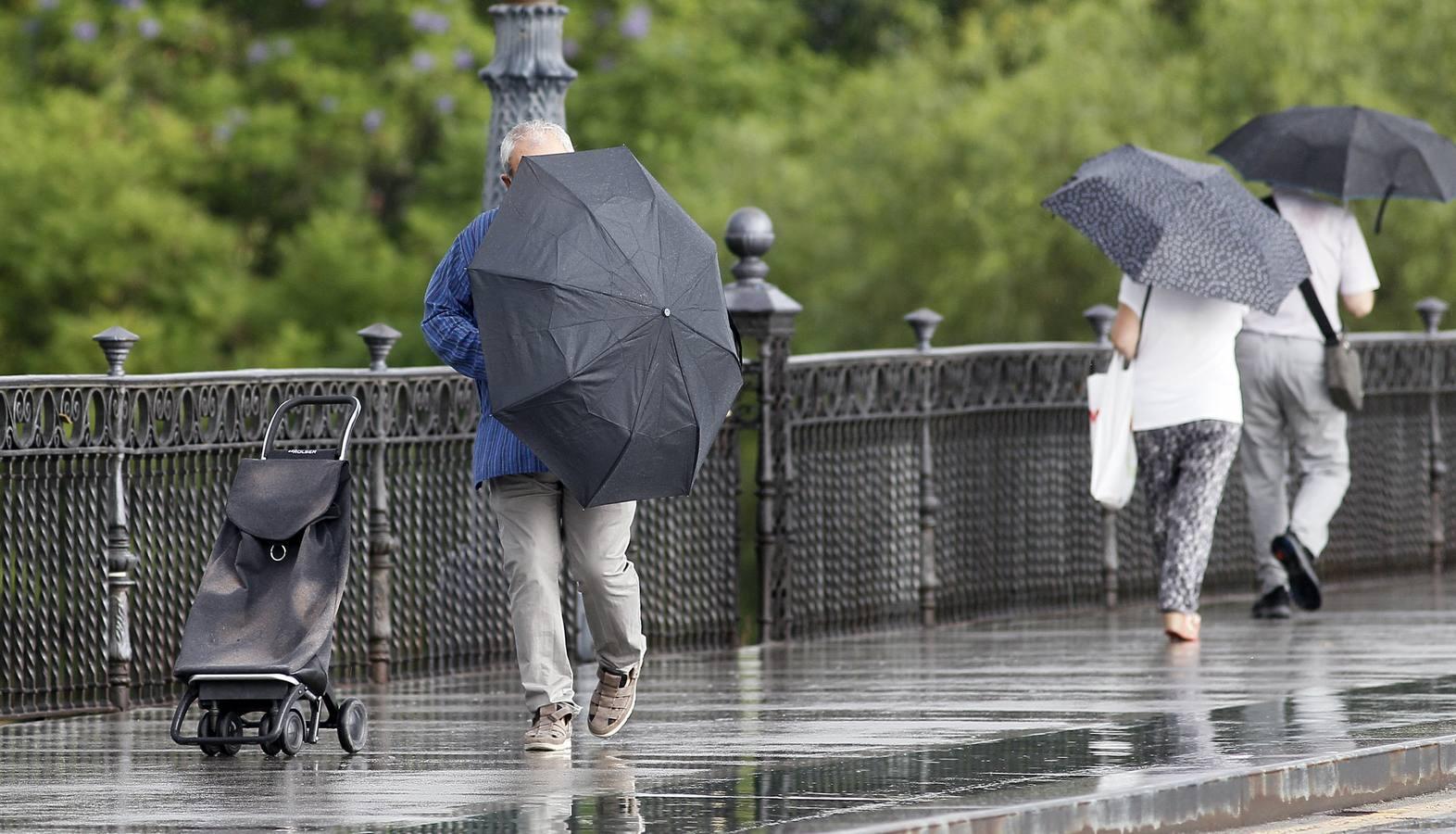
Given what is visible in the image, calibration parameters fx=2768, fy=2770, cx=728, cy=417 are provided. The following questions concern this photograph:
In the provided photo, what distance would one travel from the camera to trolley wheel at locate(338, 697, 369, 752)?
806cm

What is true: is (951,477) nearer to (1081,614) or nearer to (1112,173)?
(1081,614)

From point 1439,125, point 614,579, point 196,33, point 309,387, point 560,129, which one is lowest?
point 614,579

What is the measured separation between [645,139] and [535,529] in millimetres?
27268

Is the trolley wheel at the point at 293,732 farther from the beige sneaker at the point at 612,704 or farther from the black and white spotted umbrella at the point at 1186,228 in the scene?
the black and white spotted umbrella at the point at 1186,228

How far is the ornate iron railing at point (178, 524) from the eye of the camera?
9.41 m

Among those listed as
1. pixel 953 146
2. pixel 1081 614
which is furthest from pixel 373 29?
pixel 1081 614

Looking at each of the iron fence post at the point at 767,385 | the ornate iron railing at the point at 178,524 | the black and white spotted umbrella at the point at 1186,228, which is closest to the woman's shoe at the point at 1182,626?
the black and white spotted umbrella at the point at 1186,228

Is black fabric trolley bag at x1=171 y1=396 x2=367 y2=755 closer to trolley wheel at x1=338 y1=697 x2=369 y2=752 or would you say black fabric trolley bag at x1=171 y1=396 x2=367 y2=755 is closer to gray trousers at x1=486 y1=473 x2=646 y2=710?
trolley wheel at x1=338 y1=697 x2=369 y2=752

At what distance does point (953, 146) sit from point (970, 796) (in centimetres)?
2358

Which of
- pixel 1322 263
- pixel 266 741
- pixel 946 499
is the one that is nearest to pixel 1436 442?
pixel 1322 263

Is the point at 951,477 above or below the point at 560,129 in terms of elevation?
below

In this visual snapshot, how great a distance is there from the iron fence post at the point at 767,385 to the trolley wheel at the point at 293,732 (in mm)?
3780

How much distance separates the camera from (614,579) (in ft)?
26.7

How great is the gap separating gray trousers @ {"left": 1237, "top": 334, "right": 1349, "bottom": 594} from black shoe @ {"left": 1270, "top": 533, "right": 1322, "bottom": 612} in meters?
0.06
